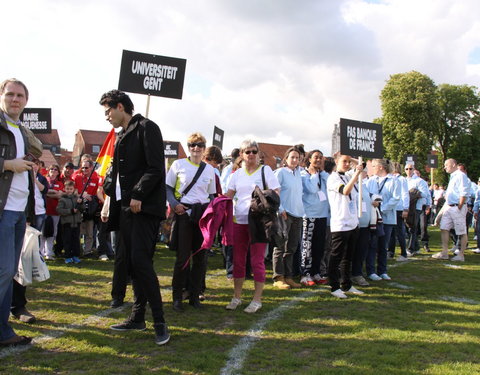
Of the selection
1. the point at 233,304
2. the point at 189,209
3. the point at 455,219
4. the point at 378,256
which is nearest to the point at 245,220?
the point at 189,209

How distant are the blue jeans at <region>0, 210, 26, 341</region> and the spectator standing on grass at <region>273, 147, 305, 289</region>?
4187 millimetres

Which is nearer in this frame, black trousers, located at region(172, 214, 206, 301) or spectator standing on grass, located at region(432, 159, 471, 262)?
black trousers, located at region(172, 214, 206, 301)

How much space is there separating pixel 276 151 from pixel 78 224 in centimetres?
7133

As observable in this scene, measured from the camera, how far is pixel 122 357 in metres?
3.84

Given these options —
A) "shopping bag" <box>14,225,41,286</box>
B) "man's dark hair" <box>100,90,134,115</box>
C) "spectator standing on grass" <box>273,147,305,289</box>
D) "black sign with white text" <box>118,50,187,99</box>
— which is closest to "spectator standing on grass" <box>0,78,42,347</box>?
"shopping bag" <box>14,225,41,286</box>

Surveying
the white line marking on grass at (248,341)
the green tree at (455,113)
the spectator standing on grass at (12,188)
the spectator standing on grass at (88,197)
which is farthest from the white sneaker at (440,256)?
the green tree at (455,113)

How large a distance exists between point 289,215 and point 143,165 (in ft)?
11.4

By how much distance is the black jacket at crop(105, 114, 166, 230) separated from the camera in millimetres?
4082

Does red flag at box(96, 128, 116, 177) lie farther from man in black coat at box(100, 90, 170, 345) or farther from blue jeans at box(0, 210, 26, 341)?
blue jeans at box(0, 210, 26, 341)

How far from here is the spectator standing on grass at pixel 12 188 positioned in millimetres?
3742

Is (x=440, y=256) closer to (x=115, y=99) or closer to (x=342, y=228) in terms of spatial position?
(x=342, y=228)

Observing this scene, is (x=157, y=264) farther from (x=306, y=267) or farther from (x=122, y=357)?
(x=122, y=357)

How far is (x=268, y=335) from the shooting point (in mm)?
4602

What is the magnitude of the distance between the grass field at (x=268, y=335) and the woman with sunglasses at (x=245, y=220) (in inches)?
13.9
